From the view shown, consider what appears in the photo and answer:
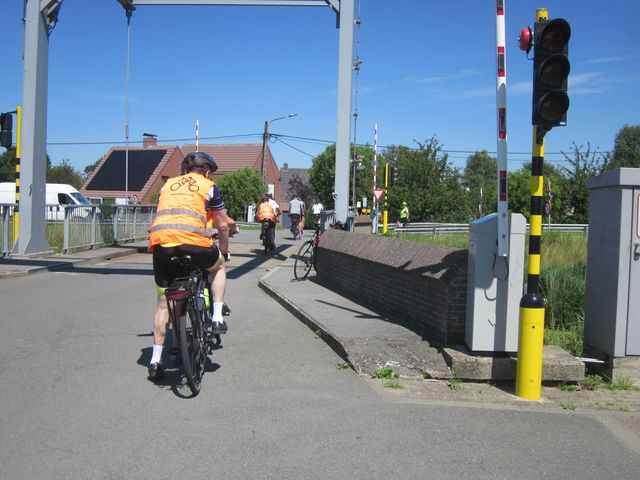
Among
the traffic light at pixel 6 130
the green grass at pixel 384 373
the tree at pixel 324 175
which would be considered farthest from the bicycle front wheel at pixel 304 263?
the tree at pixel 324 175

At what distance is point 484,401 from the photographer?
5.06m

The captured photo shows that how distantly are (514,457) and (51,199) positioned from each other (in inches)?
1286

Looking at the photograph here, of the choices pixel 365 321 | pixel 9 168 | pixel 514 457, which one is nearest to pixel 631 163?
pixel 365 321

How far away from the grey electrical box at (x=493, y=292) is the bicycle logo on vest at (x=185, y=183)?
245 cm

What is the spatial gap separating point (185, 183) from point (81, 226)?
39.8ft

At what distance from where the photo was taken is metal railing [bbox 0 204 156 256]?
14.1m

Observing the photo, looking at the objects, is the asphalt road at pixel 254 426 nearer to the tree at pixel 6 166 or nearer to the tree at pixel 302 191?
the tree at pixel 302 191

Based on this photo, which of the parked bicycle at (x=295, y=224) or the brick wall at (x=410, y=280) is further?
the parked bicycle at (x=295, y=224)

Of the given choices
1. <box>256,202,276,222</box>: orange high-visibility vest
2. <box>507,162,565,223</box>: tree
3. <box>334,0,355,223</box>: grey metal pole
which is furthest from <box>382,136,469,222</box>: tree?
<box>334,0,355,223</box>: grey metal pole

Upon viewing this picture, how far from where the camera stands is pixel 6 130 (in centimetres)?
1379

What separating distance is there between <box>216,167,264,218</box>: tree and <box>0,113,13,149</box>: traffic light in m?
36.0

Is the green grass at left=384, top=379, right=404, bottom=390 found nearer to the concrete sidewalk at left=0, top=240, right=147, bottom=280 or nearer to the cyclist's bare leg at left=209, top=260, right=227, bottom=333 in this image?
the cyclist's bare leg at left=209, top=260, right=227, bottom=333

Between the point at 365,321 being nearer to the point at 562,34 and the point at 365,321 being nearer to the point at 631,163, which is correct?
the point at 562,34

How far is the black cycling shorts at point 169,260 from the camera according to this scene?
4.89 meters
